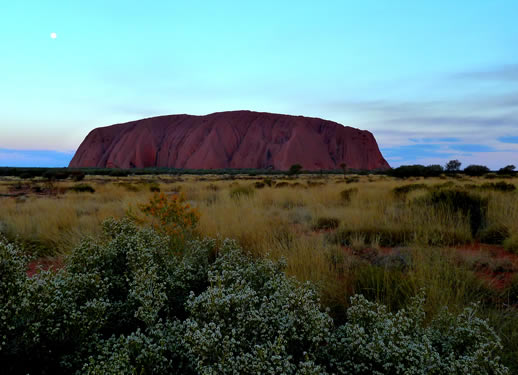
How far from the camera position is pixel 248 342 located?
177 centimetres

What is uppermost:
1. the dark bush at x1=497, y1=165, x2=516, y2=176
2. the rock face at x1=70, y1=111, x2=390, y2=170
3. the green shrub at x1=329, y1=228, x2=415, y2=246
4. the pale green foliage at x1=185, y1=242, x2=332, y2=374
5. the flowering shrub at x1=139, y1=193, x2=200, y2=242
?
the rock face at x1=70, y1=111, x2=390, y2=170

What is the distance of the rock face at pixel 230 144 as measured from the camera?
8775 centimetres

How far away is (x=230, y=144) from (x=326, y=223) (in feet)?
284

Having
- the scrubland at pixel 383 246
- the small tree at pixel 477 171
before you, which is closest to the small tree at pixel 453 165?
the small tree at pixel 477 171

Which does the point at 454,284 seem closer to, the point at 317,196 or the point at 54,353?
the point at 54,353

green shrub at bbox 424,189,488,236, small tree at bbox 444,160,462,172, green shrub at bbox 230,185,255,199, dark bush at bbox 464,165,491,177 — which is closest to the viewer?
green shrub at bbox 424,189,488,236

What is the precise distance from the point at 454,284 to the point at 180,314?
279 centimetres

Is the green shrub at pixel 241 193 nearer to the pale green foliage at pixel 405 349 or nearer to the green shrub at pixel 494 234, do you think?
the green shrub at pixel 494 234

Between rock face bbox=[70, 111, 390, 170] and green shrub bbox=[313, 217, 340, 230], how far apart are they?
75.4 meters

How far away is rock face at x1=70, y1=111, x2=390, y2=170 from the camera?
3455 inches

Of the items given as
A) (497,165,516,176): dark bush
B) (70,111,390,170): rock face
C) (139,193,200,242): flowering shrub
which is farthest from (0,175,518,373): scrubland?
(70,111,390,170): rock face

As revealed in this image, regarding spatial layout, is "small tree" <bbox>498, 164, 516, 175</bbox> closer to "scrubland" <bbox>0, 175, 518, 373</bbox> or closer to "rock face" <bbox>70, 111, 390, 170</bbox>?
"scrubland" <bbox>0, 175, 518, 373</bbox>

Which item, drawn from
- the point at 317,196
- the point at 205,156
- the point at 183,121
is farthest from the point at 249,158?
the point at 317,196

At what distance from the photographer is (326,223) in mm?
7348
